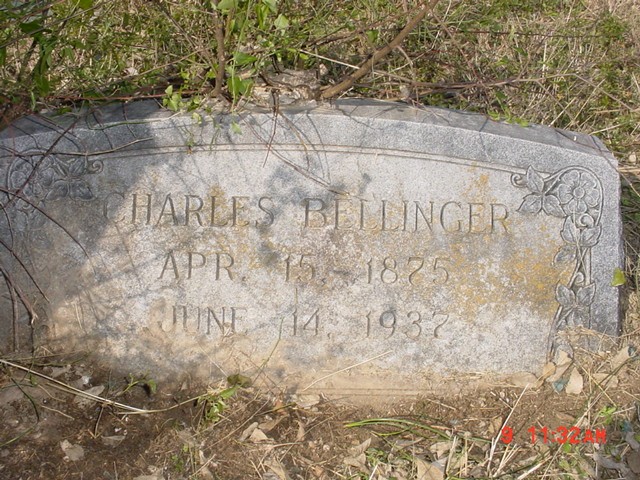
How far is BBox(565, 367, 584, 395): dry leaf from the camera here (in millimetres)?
3250

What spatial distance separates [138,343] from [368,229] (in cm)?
110

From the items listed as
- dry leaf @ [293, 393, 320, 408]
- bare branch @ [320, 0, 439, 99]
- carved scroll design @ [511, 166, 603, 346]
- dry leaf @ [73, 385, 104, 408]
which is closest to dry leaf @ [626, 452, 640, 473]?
carved scroll design @ [511, 166, 603, 346]

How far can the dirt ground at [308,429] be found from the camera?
113 inches

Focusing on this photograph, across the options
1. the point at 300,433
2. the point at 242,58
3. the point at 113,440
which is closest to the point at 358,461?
the point at 300,433

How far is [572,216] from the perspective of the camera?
3217 millimetres

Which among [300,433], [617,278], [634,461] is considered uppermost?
[617,278]

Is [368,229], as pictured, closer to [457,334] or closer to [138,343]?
[457,334]

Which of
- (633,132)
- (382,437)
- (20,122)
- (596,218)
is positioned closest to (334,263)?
(382,437)

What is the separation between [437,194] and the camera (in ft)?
10.4

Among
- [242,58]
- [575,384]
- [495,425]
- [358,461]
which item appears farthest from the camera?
[575,384]
